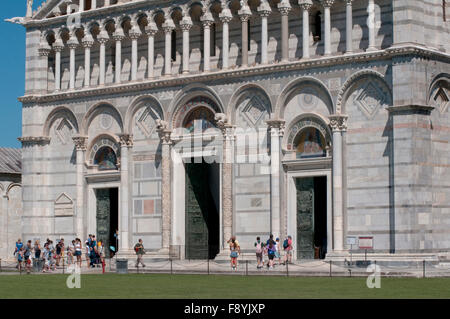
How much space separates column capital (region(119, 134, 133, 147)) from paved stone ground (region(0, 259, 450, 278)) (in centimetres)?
554

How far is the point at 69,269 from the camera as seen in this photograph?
44.3 m

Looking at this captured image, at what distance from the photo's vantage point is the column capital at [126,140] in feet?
160

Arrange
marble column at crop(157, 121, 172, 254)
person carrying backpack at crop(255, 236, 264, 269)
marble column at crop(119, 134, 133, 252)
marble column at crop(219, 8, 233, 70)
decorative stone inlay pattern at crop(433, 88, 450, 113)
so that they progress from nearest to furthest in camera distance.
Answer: decorative stone inlay pattern at crop(433, 88, 450, 113)
person carrying backpack at crop(255, 236, 264, 269)
marble column at crop(219, 8, 233, 70)
marble column at crop(157, 121, 172, 254)
marble column at crop(119, 134, 133, 252)

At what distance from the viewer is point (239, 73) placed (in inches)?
1772

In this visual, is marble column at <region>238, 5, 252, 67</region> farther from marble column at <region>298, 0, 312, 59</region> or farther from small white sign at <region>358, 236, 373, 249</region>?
small white sign at <region>358, 236, 373, 249</region>

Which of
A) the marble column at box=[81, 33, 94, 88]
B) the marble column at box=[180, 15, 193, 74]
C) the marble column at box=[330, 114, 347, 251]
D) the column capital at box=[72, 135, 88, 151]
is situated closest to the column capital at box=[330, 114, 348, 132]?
the marble column at box=[330, 114, 347, 251]

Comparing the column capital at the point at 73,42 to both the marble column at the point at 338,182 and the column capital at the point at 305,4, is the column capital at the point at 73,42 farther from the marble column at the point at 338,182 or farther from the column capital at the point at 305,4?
the marble column at the point at 338,182

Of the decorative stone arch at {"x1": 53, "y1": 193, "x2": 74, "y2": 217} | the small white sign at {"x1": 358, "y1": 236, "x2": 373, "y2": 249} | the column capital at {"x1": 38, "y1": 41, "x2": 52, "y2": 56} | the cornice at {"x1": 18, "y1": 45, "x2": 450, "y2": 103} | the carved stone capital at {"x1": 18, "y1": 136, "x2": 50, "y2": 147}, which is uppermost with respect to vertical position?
the column capital at {"x1": 38, "y1": 41, "x2": 52, "y2": 56}

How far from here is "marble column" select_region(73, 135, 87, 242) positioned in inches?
Answer: 1989

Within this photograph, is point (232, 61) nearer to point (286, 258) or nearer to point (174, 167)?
point (174, 167)

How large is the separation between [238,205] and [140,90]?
7.89 meters

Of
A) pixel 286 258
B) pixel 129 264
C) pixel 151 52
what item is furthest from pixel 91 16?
pixel 286 258

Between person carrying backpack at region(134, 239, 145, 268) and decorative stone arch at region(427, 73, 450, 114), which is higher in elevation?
decorative stone arch at region(427, 73, 450, 114)
